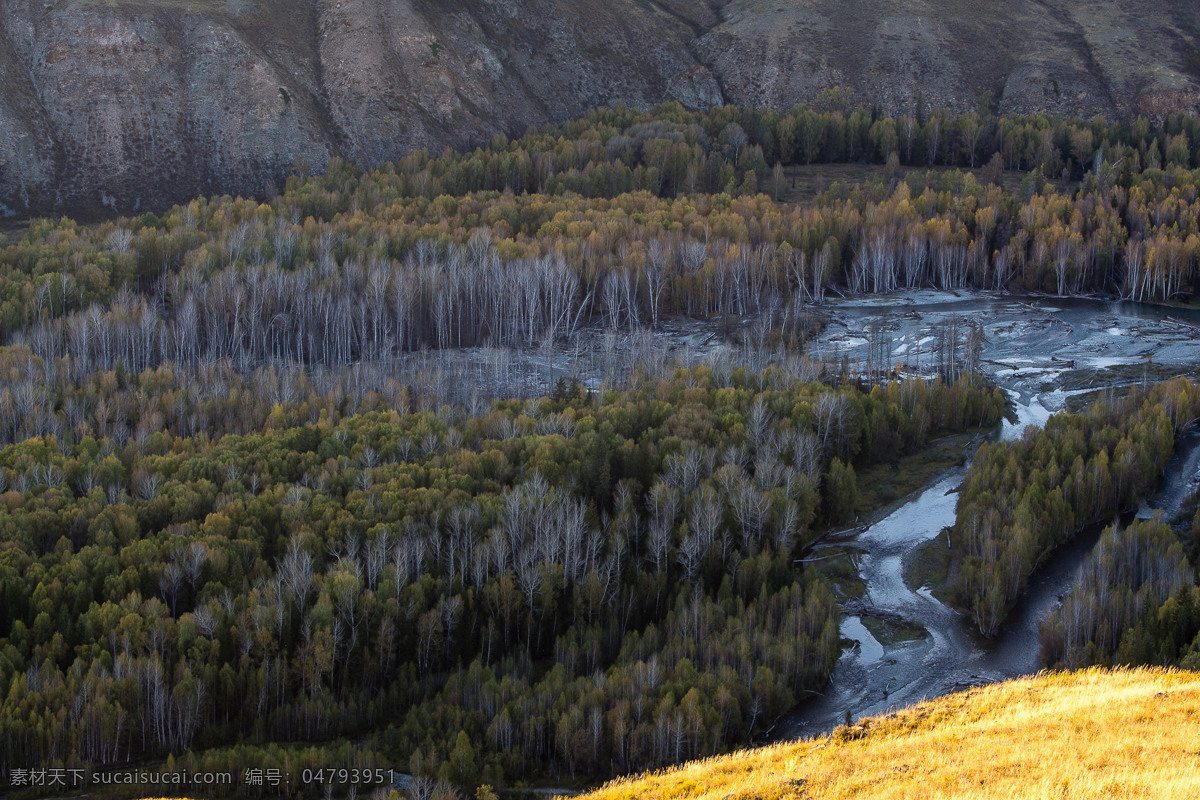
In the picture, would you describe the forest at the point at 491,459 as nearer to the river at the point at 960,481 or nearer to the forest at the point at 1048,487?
the forest at the point at 1048,487

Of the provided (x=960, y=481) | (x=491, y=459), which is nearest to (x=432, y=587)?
(x=491, y=459)

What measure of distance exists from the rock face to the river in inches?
3004

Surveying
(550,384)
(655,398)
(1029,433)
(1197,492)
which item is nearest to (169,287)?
(550,384)

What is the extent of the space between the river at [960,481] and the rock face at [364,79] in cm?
7629

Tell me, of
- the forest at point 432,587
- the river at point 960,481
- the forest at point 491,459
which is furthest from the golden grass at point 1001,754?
the river at point 960,481

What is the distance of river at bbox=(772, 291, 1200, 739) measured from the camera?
53.1m

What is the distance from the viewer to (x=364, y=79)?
161000 mm

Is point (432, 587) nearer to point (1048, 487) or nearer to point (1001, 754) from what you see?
point (1001, 754)

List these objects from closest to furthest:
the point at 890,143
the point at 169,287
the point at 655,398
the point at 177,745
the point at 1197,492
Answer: the point at 177,745 < the point at 1197,492 < the point at 655,398 < the point at 169,287 < the point at 890,143

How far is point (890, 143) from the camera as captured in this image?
16825 cm

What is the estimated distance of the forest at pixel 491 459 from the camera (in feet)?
157

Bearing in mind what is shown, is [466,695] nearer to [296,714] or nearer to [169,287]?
[296,714]

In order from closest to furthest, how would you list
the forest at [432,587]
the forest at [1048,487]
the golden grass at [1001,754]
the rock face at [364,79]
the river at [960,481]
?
the golden grass at [1001,754] < the forest at [432,587] < the river at [960,481] < the forest at [1048,487] < the rock face at [364,79]

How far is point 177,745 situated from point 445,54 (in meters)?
142
